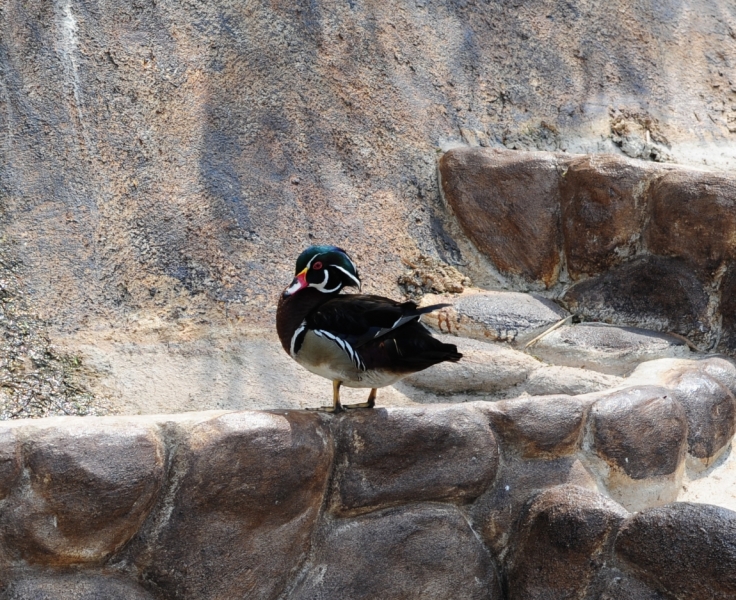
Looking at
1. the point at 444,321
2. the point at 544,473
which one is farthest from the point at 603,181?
the point at 544,473

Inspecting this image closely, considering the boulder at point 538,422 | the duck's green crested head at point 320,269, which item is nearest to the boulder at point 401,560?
the boulder at point 538,422

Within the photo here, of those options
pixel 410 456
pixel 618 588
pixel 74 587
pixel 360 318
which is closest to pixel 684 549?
pixel 618 588

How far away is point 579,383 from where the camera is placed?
135 inches

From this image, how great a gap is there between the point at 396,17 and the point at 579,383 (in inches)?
81.1

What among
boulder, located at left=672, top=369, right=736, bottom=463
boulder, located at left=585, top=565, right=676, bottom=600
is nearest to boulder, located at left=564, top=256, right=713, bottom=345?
boulder, located at left=672, top=369, right=736, bottom=463

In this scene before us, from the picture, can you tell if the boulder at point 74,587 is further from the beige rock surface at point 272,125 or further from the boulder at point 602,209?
the boulder at point 602,209

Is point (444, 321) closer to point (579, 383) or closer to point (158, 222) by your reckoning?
point (579, 383)

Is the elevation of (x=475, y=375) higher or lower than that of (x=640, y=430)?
lower

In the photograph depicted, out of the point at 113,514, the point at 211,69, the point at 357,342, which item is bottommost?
the point at 113,514

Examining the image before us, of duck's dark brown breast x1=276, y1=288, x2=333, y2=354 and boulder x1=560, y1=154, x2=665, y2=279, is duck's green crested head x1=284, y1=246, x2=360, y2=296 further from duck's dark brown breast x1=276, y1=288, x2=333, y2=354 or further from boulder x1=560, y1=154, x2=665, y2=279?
boulder x1=560, y1=154, x2=665, y2=279

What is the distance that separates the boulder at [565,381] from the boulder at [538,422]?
0.57 meters

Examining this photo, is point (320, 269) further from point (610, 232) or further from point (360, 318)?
point (610, 232)

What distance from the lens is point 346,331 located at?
2.58 metres

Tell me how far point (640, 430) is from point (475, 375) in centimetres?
77
